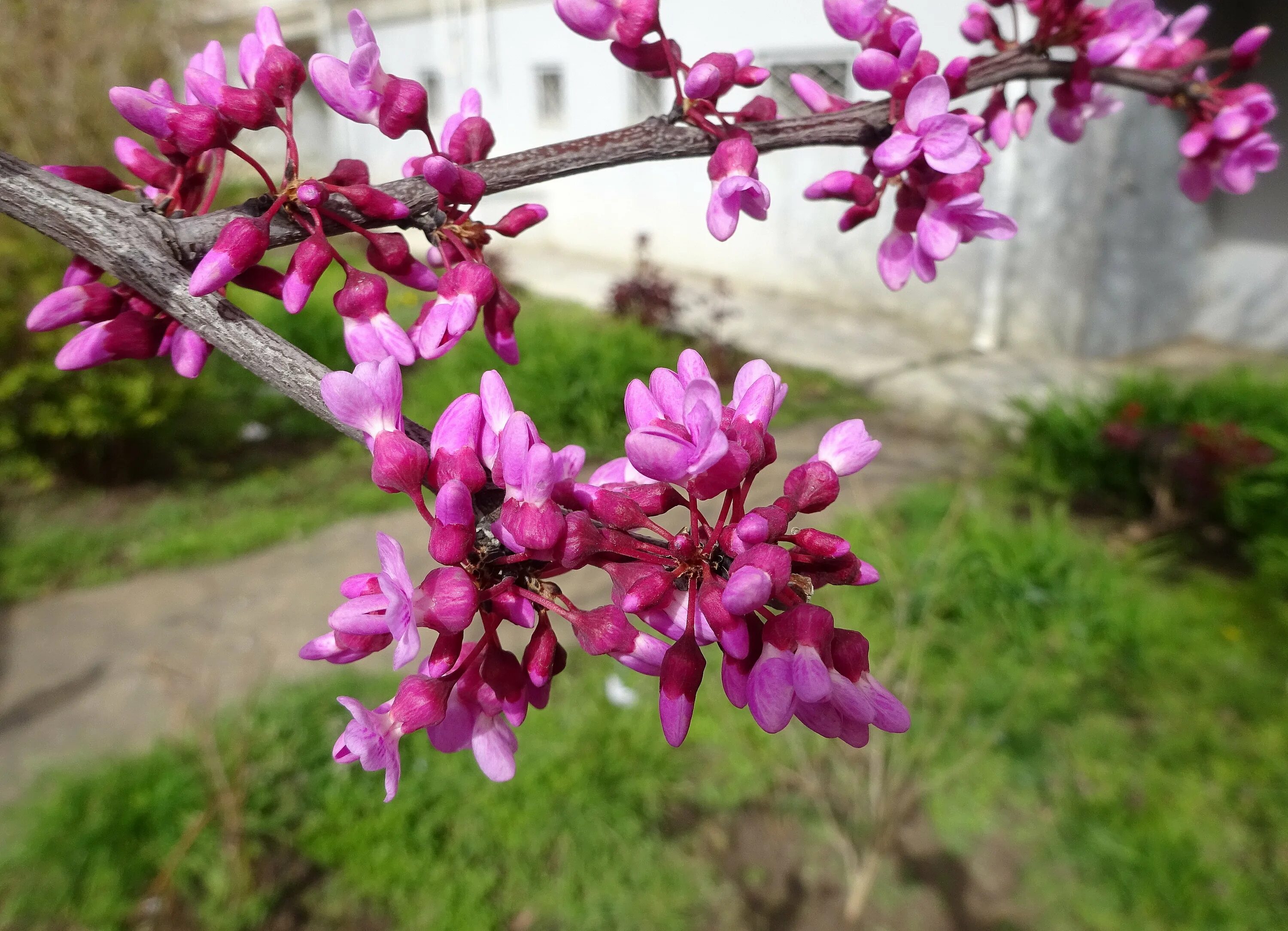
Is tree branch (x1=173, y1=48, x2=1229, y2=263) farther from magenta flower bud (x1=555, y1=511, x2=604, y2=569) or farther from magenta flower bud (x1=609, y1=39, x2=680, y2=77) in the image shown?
magenta flower bud (x1=555, y1=511, x2=604, y2=569)

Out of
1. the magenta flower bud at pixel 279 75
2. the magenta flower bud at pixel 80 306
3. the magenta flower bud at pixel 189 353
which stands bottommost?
the magenta flower bud at pixel 189 353

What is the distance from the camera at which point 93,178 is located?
817 mm

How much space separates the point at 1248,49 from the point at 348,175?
1.22 m

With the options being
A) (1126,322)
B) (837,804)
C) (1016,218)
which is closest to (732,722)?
(837,804)

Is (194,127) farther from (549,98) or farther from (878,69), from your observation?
(549,98)

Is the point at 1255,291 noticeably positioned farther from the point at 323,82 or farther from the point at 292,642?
the point at 323,82

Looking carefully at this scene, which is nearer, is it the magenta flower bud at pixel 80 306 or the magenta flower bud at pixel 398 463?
the magenta flower bud at pixel 398 463

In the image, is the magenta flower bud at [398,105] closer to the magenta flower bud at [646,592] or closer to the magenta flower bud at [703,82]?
the magenta flower bud at [703,82]

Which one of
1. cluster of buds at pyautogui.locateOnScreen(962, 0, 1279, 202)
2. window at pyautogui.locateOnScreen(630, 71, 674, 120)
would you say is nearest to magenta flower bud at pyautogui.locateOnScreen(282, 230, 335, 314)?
cluster of buds at pyautogui.locateOnScreen(962, 0, 1279, 202)

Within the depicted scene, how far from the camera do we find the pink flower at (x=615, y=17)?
826 mm

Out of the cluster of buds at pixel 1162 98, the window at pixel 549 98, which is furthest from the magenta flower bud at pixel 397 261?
the window at pixel 549 98

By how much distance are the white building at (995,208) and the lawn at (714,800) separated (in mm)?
3546

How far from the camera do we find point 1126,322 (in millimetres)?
7125

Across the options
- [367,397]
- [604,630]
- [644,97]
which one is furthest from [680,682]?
[644,97]
